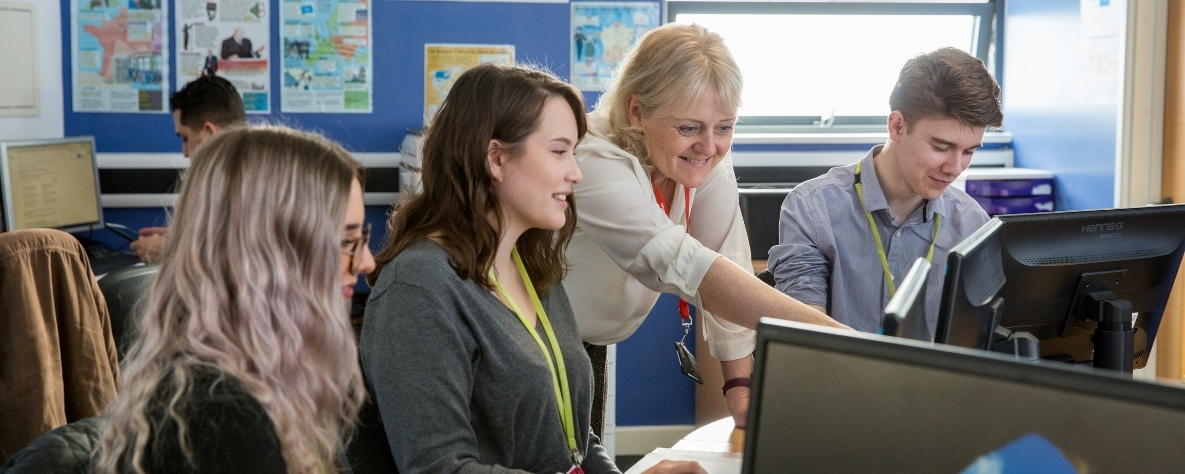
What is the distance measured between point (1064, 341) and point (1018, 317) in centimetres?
15

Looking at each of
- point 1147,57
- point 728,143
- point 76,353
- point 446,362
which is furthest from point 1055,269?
point 1147,57

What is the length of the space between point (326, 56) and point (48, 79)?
89 cm

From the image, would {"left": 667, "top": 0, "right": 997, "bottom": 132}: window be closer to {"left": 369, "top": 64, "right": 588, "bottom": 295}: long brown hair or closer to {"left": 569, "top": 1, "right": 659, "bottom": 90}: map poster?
{"left": 569, "top": 1, "right": 659, "bottom": 90}: map poster

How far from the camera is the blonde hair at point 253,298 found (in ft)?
3.06

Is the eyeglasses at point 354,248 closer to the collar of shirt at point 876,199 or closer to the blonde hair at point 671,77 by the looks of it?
the blonde hair at point 671,77

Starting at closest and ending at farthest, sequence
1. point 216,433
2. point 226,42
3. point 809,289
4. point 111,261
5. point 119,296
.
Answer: point 216,433 → point 809,289 → point 119,296 → point 111,261 → point 226,42

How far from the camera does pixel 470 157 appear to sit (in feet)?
4.63

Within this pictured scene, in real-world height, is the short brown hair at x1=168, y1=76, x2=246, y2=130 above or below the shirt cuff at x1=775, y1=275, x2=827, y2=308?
above

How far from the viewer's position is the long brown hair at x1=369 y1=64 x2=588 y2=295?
140 cm

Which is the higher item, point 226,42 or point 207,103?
point 226,42

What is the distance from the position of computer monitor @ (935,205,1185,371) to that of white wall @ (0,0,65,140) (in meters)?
3.01

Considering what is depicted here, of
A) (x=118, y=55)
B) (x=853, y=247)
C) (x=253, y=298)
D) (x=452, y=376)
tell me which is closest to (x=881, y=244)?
(x=853, y=247)

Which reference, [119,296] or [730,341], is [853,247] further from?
[119,296]

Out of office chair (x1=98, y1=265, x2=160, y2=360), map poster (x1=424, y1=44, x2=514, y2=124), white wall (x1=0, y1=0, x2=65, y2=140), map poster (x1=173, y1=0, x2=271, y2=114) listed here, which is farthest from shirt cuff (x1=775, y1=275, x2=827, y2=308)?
white wall (x1=0, y1=0, x2=65, y2=140)
